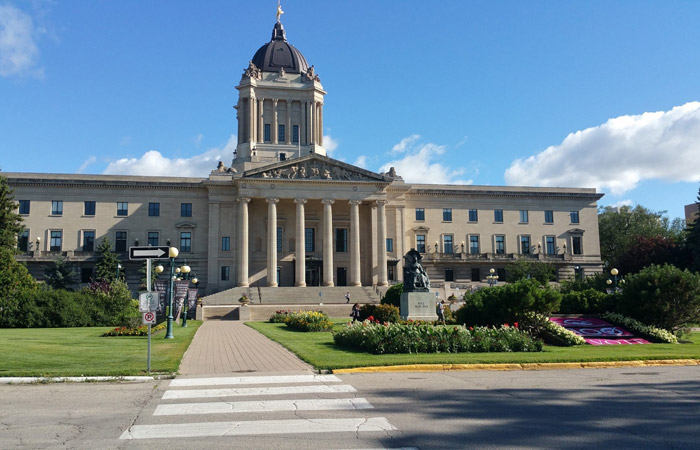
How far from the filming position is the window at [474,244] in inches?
3044

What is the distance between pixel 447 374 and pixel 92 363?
9.96m

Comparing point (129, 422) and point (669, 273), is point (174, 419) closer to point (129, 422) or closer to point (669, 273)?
point (129, 422)

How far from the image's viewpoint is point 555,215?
3145 inches

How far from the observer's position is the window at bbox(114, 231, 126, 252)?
69500mm

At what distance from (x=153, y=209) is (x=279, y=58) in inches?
1182

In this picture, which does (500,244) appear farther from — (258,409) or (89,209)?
(258,409)

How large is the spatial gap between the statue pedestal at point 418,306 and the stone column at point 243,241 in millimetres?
38818

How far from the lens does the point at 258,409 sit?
10695 mm

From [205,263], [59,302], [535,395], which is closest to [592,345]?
[535,395]

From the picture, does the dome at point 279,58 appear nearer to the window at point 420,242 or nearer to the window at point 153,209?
the window at point 153,209

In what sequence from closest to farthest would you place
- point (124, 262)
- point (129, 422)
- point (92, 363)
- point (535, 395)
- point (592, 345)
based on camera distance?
point (129, 422)
point (535, 395)
point (92, 363)
point (592, 345)
point (124, 262)

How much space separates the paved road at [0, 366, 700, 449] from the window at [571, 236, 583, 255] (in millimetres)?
68143

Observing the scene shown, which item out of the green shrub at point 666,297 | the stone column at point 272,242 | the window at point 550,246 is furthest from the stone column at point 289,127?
the green shrub at point 666,297

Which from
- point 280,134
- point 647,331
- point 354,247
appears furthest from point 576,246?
point 647,331
